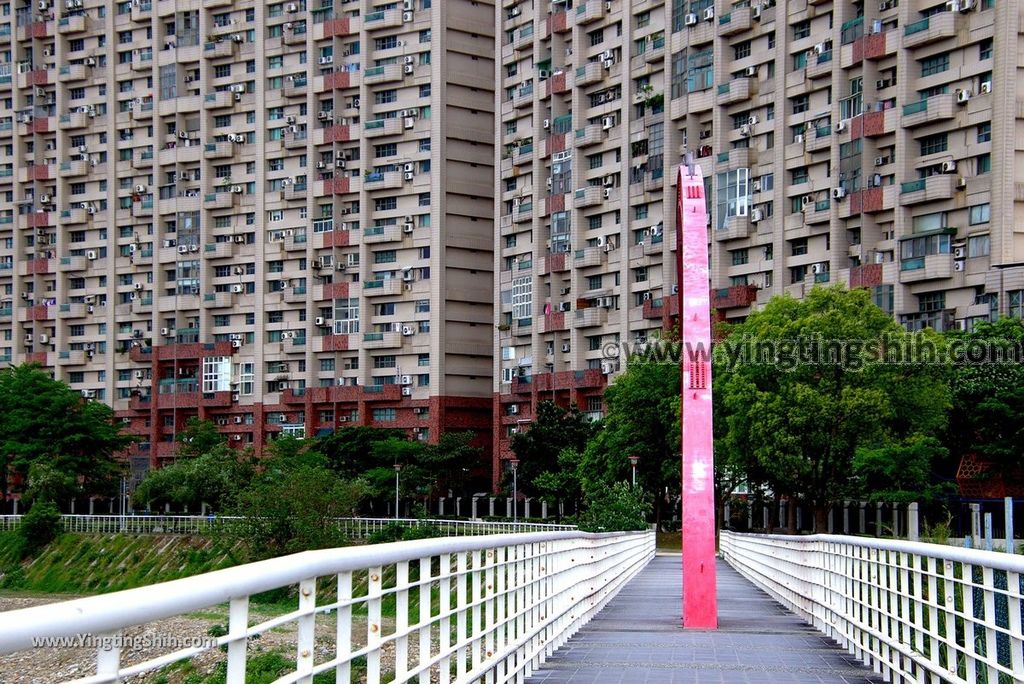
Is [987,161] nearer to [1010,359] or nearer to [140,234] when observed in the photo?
[1010,359]

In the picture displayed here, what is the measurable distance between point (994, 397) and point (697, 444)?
136 ft

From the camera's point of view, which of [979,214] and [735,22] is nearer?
[979,214]

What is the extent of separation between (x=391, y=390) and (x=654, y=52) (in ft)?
90.4

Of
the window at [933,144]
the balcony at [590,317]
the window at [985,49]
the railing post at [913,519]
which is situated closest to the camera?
the railing post at [913,519]

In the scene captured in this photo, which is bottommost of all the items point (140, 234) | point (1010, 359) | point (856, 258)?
point (1010, 359)

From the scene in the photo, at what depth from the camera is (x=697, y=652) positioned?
15359 millimetres

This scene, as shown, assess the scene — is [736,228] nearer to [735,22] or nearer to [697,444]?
[735,22]

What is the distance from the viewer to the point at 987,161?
213ft

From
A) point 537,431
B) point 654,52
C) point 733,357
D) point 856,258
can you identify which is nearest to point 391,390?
point 537,431

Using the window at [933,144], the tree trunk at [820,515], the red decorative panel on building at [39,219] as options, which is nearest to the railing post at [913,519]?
the tree trunk at [820,515]

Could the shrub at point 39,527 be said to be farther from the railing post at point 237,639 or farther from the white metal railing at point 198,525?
the railing post at point 237,639

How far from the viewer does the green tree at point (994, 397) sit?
5766 cm

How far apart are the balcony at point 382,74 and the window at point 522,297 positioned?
1610 cm

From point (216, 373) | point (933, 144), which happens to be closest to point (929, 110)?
point (933, 144)
